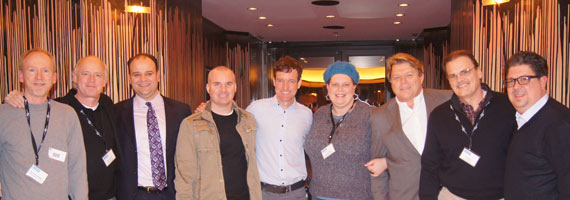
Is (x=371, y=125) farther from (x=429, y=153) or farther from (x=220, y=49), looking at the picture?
(x=220, y=49)

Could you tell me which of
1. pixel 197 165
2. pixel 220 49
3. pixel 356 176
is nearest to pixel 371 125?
pixel 356 176

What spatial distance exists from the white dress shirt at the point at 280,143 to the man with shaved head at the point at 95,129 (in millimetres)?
1006

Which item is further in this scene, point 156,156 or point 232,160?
point 156,156

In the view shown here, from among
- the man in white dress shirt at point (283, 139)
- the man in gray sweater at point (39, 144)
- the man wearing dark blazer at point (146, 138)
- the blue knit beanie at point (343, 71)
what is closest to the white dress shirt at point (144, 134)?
the man wearing dark blazer at point (146, 138)

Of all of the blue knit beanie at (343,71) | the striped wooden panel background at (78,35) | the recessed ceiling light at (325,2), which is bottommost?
the blue knit beanie at (343,71)

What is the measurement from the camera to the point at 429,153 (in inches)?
105

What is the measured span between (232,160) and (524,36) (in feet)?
11.2

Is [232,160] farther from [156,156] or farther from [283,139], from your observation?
[156,156]

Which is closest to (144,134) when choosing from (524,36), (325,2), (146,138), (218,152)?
(146,138)

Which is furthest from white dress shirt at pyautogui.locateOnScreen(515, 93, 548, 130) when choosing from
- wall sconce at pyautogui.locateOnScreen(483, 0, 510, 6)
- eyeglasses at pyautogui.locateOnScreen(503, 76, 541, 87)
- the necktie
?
wall sconce at pyautogui.locateOnScreen(483, 0, 510, 6)

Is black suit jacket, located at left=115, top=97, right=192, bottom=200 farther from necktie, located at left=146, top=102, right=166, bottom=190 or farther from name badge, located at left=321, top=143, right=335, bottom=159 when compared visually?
name badge, located at left=321, top=143, right=335, bottom=159

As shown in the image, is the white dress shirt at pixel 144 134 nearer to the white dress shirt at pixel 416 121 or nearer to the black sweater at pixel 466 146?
the white dress shirt at pixel 416 121

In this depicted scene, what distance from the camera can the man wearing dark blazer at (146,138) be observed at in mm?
3104

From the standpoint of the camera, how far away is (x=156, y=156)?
10.3ft
